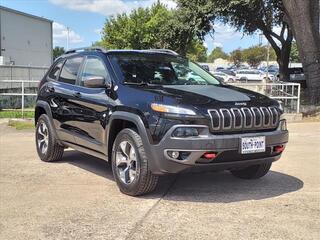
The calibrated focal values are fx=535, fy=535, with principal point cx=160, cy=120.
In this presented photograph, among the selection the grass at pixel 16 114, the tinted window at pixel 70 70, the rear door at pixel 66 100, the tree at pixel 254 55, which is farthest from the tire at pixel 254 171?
the tree at pixel 254 55

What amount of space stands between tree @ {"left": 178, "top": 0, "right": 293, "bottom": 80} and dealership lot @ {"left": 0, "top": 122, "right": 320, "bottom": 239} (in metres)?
20.2

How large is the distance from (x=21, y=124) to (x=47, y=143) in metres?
6.05

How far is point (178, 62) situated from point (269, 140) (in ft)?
6.47

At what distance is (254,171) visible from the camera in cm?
712

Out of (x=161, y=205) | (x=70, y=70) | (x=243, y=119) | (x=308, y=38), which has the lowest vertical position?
(x=161, y=205)

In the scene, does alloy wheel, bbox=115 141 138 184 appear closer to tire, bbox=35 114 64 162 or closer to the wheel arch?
the wheel arch

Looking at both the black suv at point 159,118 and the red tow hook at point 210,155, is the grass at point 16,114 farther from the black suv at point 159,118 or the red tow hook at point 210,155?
the red tow hook at point 210,155

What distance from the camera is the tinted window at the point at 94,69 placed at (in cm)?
696

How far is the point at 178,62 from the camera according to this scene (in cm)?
753

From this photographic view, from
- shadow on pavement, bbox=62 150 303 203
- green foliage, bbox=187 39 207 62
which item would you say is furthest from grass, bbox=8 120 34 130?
shadow on pavement, bbox=62 150 303 203

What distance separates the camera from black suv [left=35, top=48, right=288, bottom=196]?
574 centimetres

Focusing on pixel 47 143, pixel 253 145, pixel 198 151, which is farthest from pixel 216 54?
pixel 198 151

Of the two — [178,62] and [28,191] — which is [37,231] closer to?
[28,191]

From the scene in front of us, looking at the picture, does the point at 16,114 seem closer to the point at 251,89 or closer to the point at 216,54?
the point at 251,89
